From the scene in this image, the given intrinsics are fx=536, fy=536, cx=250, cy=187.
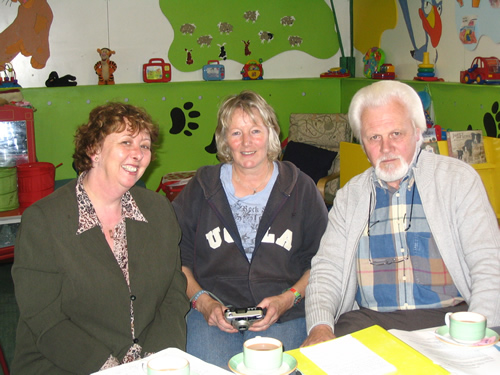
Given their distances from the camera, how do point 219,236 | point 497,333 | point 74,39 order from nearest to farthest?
point 497,333 < point 219,236 < point 74,39

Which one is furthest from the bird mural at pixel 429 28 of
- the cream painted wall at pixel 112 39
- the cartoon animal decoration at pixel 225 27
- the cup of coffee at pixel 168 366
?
the cup of coffee at pixel 168 366

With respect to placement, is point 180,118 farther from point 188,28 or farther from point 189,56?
point 188,28

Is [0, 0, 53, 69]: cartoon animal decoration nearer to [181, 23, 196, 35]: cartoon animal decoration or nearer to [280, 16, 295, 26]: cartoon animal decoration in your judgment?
[181, 23, 196, 35]: cartoon animal decoration

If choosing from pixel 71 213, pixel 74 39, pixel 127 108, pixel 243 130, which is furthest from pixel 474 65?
pixel 74 39

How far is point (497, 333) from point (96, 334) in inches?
45.2

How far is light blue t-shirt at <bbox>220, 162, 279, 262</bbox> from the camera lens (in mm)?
2137

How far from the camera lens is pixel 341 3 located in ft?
18.5

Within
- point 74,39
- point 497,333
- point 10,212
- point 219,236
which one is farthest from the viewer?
point 74,39

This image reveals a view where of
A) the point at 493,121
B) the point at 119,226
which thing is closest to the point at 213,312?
the point at 119,226

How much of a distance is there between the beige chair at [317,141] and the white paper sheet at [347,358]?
3.56m

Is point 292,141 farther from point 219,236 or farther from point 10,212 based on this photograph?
point 219,236

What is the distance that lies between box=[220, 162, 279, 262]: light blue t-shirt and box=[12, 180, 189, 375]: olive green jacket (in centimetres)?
47

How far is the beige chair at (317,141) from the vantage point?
4.90 metres

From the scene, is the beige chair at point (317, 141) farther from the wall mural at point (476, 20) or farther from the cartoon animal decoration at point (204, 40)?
the wall mural at point (476, 20)
